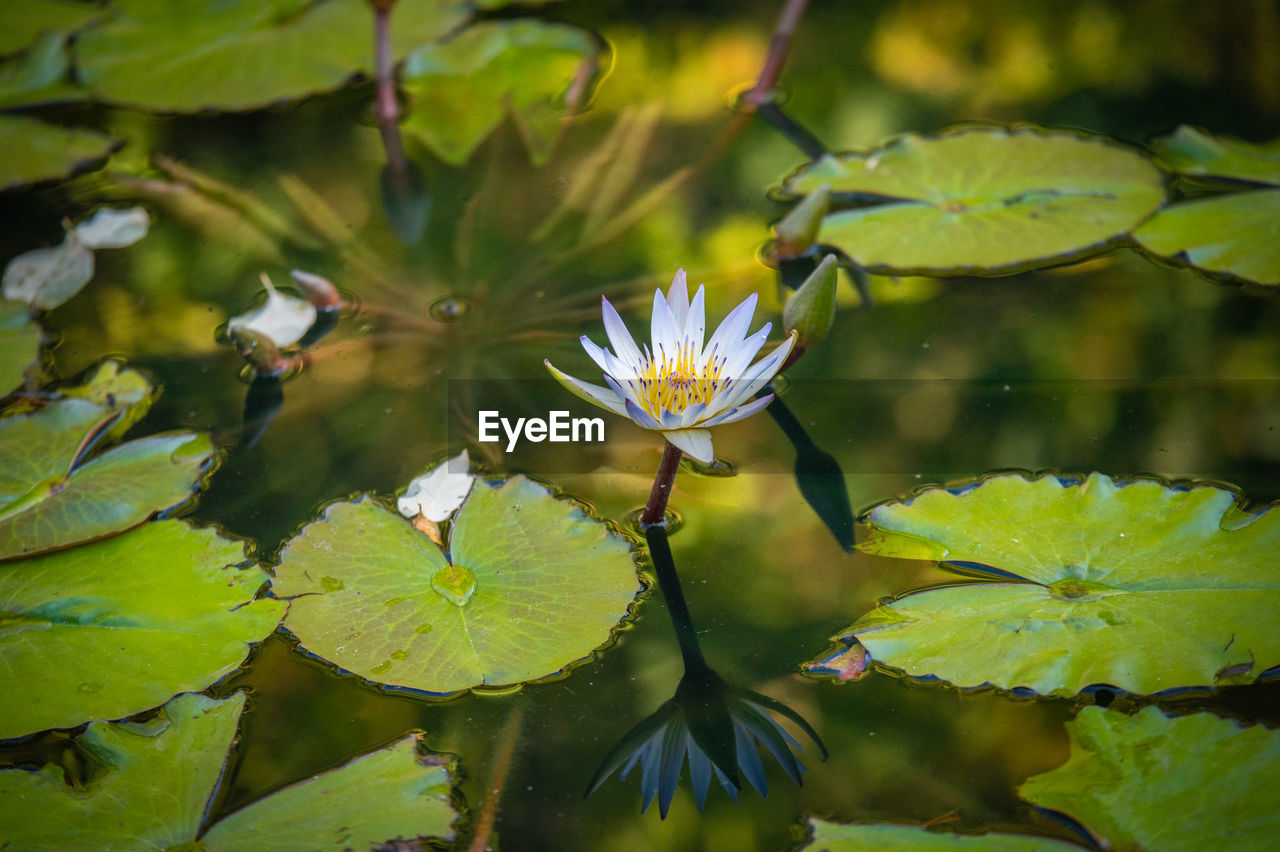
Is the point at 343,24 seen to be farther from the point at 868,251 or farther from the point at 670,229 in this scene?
the point at 868,251

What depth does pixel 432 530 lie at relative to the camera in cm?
171

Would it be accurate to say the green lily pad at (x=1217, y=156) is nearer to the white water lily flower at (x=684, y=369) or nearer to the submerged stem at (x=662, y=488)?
the white water lily flower at (x=684, y=369)

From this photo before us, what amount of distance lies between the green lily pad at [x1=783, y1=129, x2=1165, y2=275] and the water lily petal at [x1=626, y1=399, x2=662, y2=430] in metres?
0.93

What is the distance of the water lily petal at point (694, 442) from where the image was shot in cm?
150

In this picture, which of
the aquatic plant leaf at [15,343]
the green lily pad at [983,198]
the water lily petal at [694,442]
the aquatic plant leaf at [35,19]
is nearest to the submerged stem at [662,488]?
the water lily petal at [694,442]

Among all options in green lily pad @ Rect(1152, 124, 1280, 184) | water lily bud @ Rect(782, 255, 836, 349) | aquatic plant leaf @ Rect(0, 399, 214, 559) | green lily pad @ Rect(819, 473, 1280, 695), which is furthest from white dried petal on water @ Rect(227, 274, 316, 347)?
green lily pad @ Rect(1152, 124, 1280, 184)

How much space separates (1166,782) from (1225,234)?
1.39m

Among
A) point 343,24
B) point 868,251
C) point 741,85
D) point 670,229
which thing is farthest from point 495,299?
point 343,24

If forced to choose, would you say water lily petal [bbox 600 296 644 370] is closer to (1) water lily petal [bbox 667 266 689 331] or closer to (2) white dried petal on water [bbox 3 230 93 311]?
(1) water lily petal [bbox 667 266 689 331]

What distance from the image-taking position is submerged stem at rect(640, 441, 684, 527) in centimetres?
163

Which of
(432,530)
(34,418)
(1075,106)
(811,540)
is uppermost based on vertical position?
(1075,106)

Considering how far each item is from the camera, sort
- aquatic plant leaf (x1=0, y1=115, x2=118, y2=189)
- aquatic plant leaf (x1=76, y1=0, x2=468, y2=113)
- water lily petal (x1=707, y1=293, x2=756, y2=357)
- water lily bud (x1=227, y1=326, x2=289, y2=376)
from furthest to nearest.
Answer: aquatic plant leaf (x1=76, y1=0, x2=468, y2=113)
aquatic plant leaf (x1=0, y1=115, x2=118, y2=189)
water lily bud (x1=227, y1=326, x2=289, y2=376)
water lily petal (x1=707, y1=293, x2=756, y2=357)

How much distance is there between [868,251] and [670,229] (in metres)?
0.48

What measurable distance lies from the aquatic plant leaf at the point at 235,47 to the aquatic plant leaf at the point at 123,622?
5.09 feet
